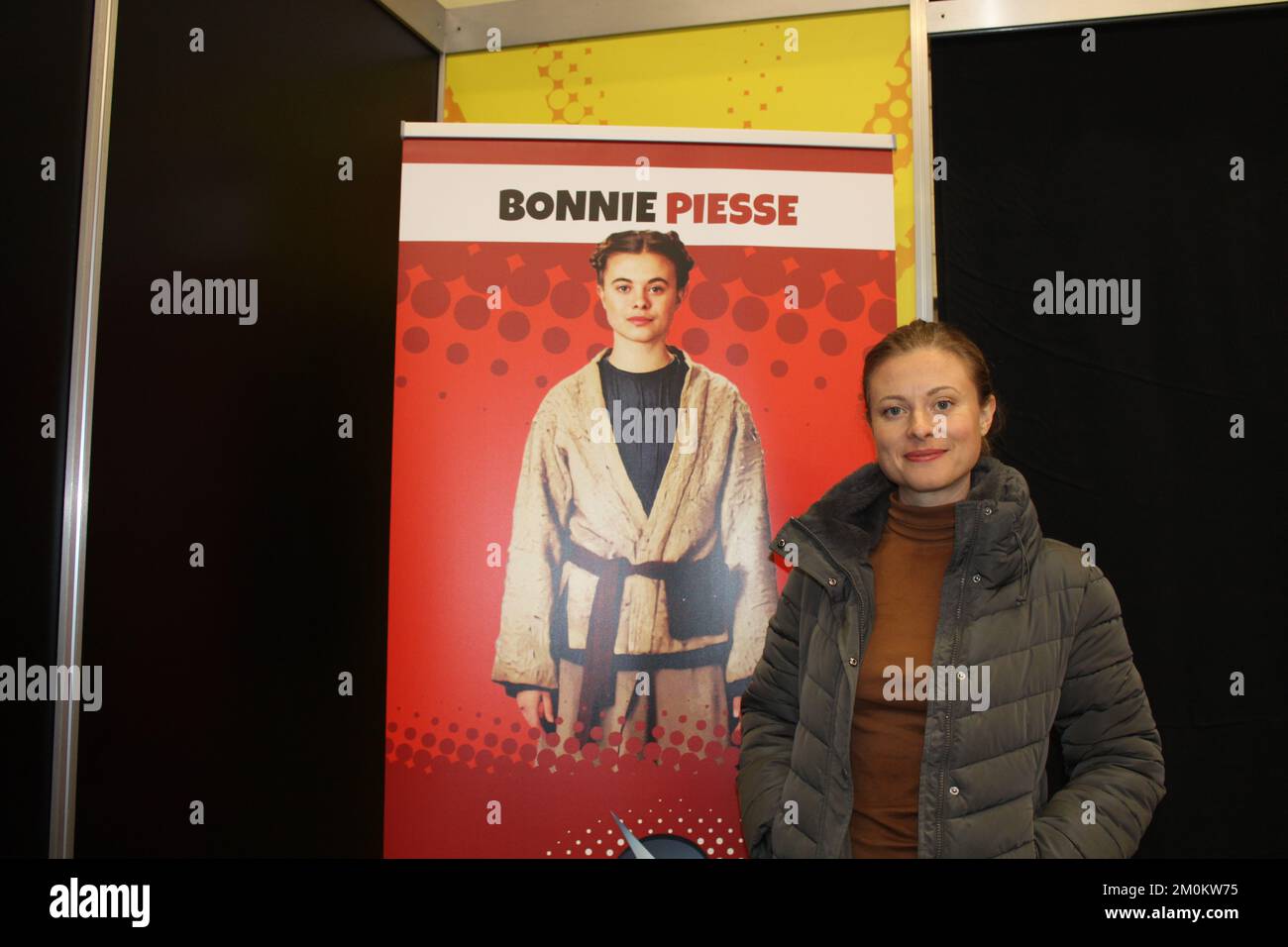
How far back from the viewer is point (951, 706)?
128 centimetres

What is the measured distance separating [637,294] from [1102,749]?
137cm

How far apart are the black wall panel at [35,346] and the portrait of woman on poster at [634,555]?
0.90 metres

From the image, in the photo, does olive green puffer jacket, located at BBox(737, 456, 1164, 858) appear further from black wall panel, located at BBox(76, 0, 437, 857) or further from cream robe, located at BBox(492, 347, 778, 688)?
black wall panel, located at BBox(76, 0, 437, 857)

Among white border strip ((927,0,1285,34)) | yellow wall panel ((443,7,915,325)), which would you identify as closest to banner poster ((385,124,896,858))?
yellow wall panel ((443,7,915,325))

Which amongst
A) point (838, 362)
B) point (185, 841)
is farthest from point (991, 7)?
point (185, 841)

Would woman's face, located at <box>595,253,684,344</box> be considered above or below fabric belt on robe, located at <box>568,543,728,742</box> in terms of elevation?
above

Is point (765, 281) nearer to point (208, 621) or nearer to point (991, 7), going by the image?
point (991, 7)

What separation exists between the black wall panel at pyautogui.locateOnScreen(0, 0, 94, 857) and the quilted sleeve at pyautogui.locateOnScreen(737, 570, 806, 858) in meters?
1.22

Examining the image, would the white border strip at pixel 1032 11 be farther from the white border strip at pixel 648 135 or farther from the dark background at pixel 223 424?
the dark background at pixel 223 424

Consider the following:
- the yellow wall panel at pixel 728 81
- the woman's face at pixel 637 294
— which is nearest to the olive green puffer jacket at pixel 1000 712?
the woman's face at pixel 637 294

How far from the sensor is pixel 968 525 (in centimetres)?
137

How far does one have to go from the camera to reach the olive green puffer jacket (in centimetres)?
128

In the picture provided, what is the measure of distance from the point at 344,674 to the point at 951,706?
159 cm

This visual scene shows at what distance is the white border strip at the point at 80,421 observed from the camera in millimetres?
1615
